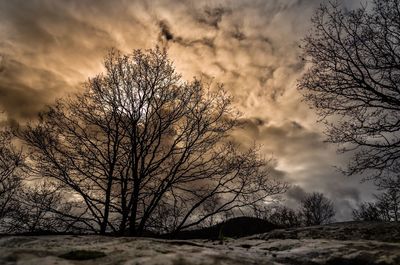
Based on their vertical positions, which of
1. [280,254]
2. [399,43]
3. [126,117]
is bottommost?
[280,254]

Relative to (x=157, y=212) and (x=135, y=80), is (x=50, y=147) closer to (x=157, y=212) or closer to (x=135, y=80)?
(x=135, y=80)

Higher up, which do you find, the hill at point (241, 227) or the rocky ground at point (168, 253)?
the hill at point (241, 227)

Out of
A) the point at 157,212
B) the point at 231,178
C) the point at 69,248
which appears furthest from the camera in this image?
the point at 157,212

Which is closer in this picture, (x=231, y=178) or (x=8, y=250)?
(x=8, y=250)

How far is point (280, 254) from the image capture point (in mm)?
4605

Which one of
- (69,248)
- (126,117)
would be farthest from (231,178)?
(69,248)

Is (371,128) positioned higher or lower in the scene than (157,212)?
higher

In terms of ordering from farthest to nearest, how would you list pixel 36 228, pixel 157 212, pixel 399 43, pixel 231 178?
pixel 157 212, pixel 231 178, pixel 36 228, pixel 399 43

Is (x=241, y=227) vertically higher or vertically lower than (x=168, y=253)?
higher

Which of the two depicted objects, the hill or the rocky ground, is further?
the hill

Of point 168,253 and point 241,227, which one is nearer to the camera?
point 168,253

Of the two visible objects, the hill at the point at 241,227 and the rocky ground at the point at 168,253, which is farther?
the hill at the point at 241,227

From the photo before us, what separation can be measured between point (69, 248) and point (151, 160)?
10.1m

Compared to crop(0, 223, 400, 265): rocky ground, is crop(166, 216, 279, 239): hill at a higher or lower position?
higher
